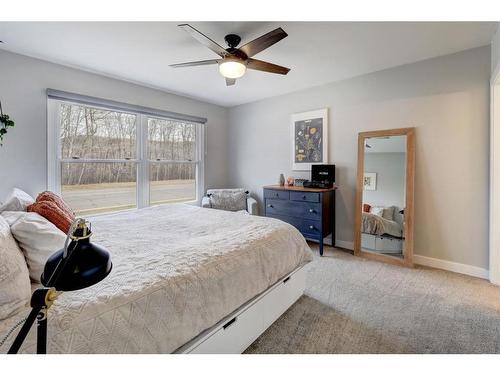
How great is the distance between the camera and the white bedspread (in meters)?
0.88

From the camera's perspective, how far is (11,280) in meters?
0.86

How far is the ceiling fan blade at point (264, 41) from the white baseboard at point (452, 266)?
Result: 2.88 meters

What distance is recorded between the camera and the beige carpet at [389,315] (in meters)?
1.58

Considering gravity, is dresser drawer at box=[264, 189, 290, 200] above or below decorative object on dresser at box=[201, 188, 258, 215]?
above

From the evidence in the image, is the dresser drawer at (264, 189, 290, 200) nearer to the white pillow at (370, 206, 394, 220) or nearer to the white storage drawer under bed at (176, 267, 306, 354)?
the white pillow at (370, 206, 394, 220)

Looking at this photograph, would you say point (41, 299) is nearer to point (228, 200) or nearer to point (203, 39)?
point (203, 39)

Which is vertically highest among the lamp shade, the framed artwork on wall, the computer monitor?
the framed artwork on wall

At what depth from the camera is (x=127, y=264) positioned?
4.12ft

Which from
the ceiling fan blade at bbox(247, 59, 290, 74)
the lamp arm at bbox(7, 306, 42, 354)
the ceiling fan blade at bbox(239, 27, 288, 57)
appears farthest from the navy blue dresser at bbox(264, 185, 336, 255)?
the lamp arm at bbox(7, 306, 42, 354)

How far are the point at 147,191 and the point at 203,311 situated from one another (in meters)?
2.80

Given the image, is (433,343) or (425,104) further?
(425,104)
